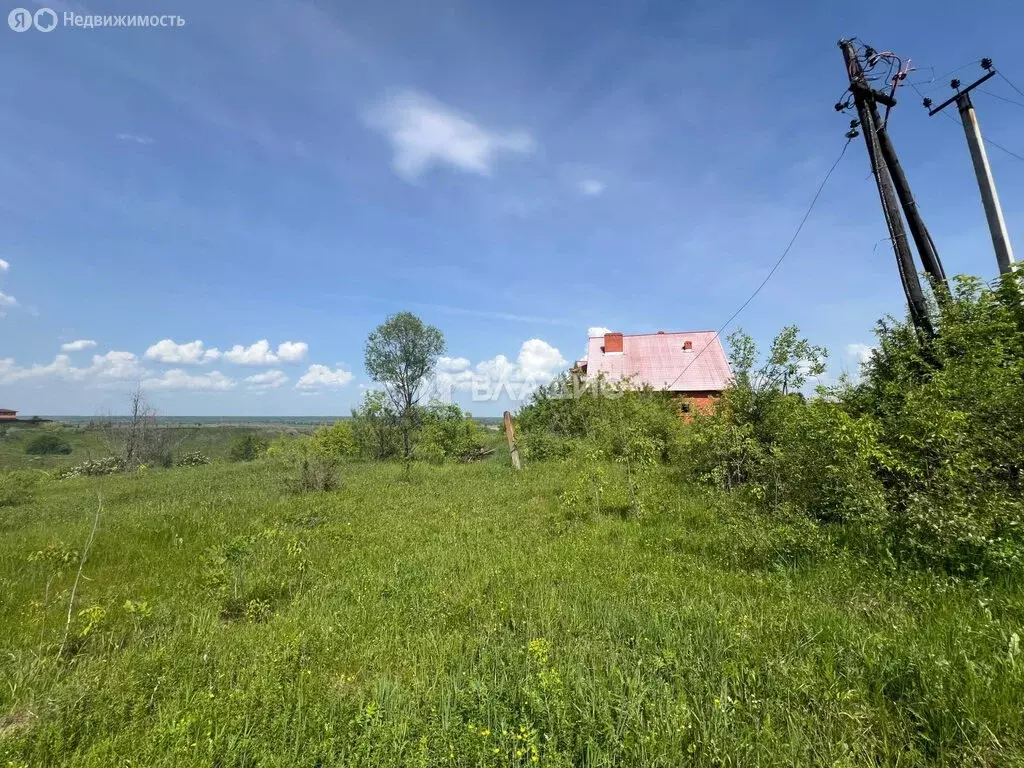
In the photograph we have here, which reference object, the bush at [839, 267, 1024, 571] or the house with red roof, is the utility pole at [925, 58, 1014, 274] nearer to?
the bush at [839, 267, 1024, 571]

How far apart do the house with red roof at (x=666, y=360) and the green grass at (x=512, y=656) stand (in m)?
21.4

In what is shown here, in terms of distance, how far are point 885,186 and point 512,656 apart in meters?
9.92

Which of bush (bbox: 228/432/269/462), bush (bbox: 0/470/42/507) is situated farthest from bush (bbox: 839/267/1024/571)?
bush (bbox: 228/432/269/462)

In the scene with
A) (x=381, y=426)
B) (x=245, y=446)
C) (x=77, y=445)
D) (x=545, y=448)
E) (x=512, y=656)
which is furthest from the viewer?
(x=77, y=445)

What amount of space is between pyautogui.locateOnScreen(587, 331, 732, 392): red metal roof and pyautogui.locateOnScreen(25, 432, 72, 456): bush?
6555cm

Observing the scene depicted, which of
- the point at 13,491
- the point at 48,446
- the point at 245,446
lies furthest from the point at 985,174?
the point at 48,446

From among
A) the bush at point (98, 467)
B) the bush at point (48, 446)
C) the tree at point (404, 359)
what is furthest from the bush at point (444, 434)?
the bush at point (48, 446)

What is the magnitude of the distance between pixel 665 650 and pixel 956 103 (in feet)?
39.8

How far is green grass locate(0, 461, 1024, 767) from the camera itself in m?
2.30

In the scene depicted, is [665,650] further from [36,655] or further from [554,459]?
[554,459]

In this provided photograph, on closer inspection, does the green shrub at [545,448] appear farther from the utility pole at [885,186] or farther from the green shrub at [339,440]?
the green shrub at [339,440]

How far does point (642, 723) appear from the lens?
7.93ft

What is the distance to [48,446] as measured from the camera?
51219 mm

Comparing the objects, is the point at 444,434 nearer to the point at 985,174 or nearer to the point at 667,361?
the point at 667,361
